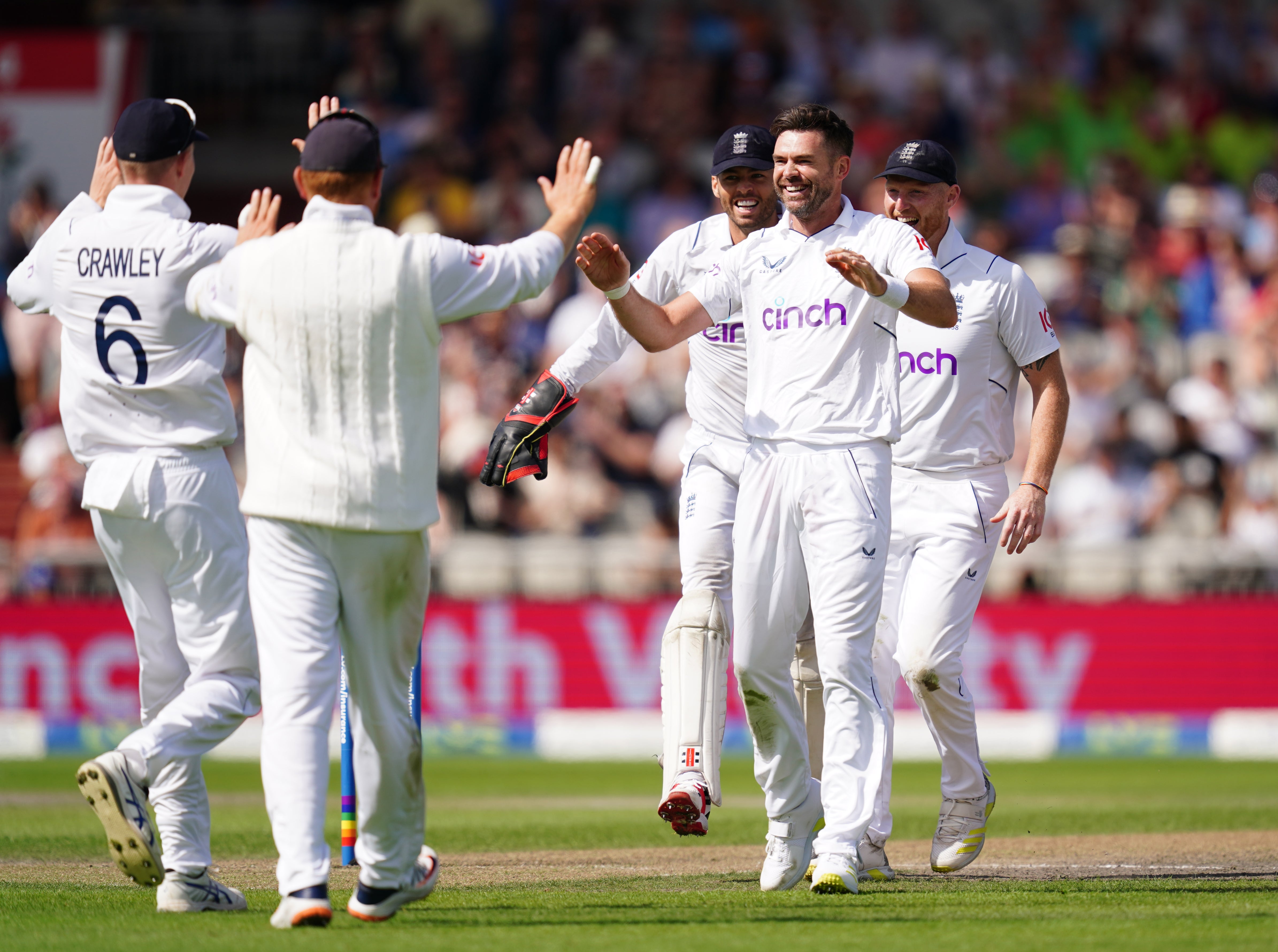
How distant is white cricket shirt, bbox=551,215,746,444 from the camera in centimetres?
792

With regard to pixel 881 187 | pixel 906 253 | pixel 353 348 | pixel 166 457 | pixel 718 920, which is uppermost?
pixel 881 187

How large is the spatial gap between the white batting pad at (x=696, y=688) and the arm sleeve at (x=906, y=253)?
5.89ft

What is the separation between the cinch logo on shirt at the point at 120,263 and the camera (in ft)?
21.0

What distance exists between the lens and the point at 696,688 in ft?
24.7

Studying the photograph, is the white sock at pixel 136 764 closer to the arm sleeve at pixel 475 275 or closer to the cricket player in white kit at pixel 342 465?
the cricket player in white kit at pixel 342 465

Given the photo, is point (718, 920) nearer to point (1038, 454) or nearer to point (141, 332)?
point (1038, 454)

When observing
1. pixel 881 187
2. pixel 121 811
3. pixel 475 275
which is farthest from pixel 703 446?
pixel 881 187

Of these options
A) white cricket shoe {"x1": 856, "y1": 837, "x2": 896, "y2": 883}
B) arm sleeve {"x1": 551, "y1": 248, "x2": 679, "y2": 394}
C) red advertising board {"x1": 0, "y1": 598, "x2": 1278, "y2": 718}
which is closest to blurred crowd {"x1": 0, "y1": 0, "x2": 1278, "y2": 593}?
red advertising board {"x1": 0, "y1": 598, "x2": 1278, "y2": 718}

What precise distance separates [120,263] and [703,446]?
2801 mm

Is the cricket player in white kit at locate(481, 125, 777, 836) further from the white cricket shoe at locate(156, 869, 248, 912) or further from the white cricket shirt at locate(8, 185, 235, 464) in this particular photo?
the white cricket shoe at locate(156, 869, 248, 912)

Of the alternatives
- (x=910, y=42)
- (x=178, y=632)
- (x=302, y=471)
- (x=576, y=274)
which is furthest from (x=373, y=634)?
(x=910, y=42)

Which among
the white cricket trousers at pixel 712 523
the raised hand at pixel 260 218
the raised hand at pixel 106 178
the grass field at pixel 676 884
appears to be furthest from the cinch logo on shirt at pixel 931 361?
the raised hand at pixel 106 178

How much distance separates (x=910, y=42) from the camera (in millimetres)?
20391

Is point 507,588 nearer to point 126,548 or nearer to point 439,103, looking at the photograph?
point 439,103
